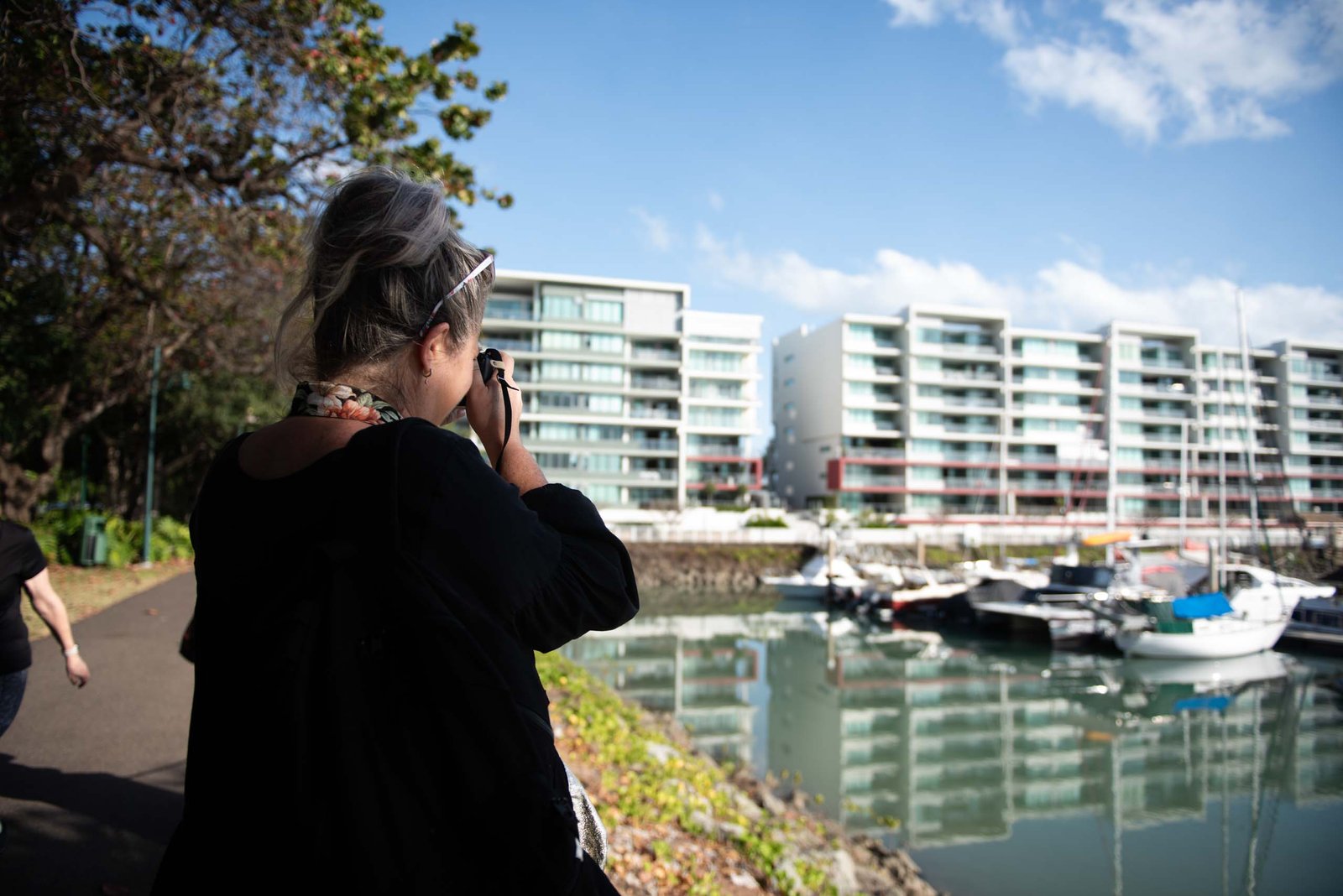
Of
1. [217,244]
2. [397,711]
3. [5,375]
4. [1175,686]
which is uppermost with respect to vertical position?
[217,244]

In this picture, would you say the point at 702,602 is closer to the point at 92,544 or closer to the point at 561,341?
the point at 92,544

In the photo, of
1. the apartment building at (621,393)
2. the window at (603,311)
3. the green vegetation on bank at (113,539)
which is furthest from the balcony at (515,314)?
the green vegetation on bank at (113,539)

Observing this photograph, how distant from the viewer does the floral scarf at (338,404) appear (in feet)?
4.03

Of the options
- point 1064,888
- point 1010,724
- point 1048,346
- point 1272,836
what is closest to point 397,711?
point 1064,888

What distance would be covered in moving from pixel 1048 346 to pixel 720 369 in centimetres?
2301

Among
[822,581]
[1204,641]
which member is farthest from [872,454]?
[1204,641]

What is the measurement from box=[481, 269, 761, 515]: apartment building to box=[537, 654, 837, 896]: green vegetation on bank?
134 feet

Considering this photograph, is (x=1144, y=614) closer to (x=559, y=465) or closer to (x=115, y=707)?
(x=115, y=707)

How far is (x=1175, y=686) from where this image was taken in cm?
1972

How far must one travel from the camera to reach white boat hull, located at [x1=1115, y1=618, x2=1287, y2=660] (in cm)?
2166

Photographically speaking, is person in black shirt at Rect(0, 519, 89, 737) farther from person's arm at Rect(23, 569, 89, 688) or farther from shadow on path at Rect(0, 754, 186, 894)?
shadow on path at Rect(0, 754, 186, 894)

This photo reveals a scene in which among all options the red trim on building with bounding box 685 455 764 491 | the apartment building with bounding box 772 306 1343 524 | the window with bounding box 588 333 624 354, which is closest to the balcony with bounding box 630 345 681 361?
the window with bounding box 588 333 624 354

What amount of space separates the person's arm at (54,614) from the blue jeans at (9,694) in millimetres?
271

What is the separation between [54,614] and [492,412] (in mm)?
3723
